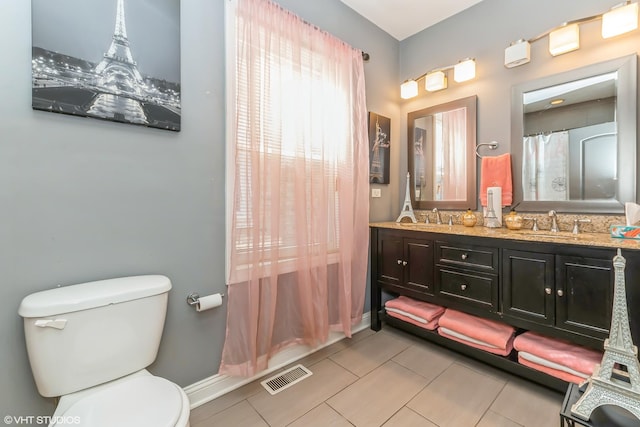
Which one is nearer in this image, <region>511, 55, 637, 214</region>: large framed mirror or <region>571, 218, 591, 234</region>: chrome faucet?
<region>511, 55, 637, 214</region>: large framed mirror

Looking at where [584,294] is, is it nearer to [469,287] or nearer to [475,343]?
[469,287]

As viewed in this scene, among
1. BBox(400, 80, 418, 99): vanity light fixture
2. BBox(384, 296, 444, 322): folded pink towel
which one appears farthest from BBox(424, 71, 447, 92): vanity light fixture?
BBox(384, 296, 444, 322): folded pink towel

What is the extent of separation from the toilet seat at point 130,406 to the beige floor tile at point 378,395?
2.97ft

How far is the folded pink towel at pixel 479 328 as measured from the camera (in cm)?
173

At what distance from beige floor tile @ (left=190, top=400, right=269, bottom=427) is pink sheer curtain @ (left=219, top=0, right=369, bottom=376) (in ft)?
0.59

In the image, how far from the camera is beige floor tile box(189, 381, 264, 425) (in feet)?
4.83

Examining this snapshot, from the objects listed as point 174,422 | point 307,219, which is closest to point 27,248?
point 174,422

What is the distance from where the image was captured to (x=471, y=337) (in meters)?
1.84

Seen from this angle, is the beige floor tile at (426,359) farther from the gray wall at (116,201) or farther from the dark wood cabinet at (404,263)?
the gray wall at (116,201)

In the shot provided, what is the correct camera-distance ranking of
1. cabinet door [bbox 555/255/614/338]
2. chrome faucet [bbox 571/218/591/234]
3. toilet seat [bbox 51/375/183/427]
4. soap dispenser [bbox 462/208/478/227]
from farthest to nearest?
soap dispenser [bbox 462/208/478/227], chrome faucet [bbox 571/218/591/234], cabinet door [bbox 555/255/614/338], toilet seat [bbox 51/375/183/427]

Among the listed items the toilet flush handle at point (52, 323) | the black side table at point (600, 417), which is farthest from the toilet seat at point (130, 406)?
the black side table at point (600, 417)

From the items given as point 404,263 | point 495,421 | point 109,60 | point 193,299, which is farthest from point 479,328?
point 109,60

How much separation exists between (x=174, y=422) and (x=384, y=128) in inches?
99.7

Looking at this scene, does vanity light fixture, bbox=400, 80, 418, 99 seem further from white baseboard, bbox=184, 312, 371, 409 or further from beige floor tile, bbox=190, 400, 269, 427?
beige floor tile, bbox=190, 400, 269, 427
